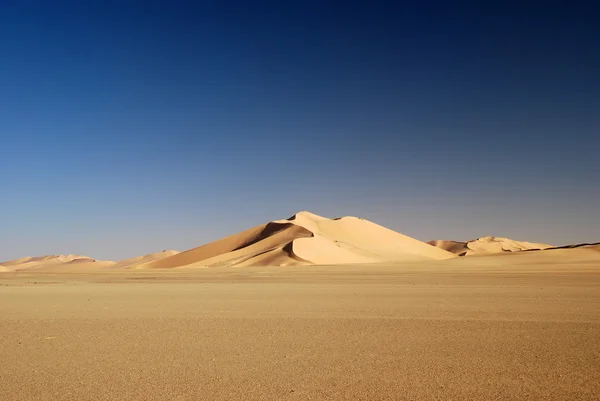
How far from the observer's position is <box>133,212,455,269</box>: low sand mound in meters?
64.9

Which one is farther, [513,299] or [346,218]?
[346,218]

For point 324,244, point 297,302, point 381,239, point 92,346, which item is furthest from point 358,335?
point 381,239

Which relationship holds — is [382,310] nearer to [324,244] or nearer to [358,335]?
[358,335]

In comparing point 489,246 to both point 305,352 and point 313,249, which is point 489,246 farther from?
point 305,352

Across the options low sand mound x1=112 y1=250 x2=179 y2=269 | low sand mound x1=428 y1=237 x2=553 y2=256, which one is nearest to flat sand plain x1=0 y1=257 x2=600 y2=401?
low sand mound x1=112 y1=250 x2=179 y2=269

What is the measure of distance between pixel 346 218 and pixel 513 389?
91.2 metres

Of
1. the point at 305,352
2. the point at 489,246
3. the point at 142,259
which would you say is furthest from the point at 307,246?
the point at 489,246

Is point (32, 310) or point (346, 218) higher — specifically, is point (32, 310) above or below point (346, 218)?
below

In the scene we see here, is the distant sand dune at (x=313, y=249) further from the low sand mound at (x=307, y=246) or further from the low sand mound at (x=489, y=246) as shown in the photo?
the low sand mound at (x=489, y=246)

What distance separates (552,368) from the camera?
7.46 metres

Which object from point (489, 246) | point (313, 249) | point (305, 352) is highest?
point (489, 246)

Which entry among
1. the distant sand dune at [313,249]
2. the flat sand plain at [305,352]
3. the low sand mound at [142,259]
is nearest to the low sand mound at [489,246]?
the distant sand dune at [313,249]

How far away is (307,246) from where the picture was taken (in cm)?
6706

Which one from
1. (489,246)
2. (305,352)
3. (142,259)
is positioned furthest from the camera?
(489,246)
